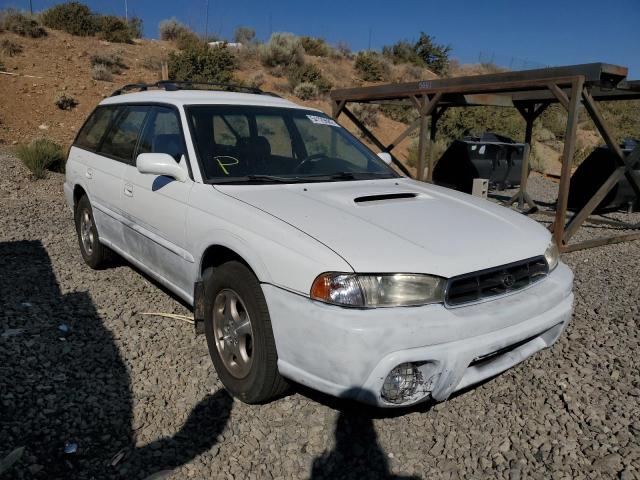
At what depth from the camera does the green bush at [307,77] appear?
25938 mm

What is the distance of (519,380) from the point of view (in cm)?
340

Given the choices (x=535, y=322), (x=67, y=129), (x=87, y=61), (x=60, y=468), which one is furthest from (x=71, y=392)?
(x=87, y=61)

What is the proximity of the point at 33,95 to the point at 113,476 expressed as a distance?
64.4 ft

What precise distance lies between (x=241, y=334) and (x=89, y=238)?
306 centimetres

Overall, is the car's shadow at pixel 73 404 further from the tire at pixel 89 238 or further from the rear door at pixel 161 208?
the tire at pixel 89 238

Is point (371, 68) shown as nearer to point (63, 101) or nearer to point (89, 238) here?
point (63, 101)

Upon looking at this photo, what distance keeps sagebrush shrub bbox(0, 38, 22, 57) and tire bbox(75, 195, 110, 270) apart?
66.0 feet

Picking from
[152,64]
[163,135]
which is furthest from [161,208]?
[152,64]

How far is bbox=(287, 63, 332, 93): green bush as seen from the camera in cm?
2594

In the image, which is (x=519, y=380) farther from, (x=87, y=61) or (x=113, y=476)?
(x=87, y=61)

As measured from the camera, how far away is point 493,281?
2.68m

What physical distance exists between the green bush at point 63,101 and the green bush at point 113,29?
8.43m

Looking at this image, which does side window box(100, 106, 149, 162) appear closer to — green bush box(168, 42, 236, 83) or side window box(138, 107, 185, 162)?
side window box(138, 107, 185, 162)

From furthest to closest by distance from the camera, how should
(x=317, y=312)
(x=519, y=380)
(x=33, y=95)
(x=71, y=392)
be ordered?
(x=33, y=95) → (x=519, y=380) → (x=71, y=392) → (x=317, y=312)
